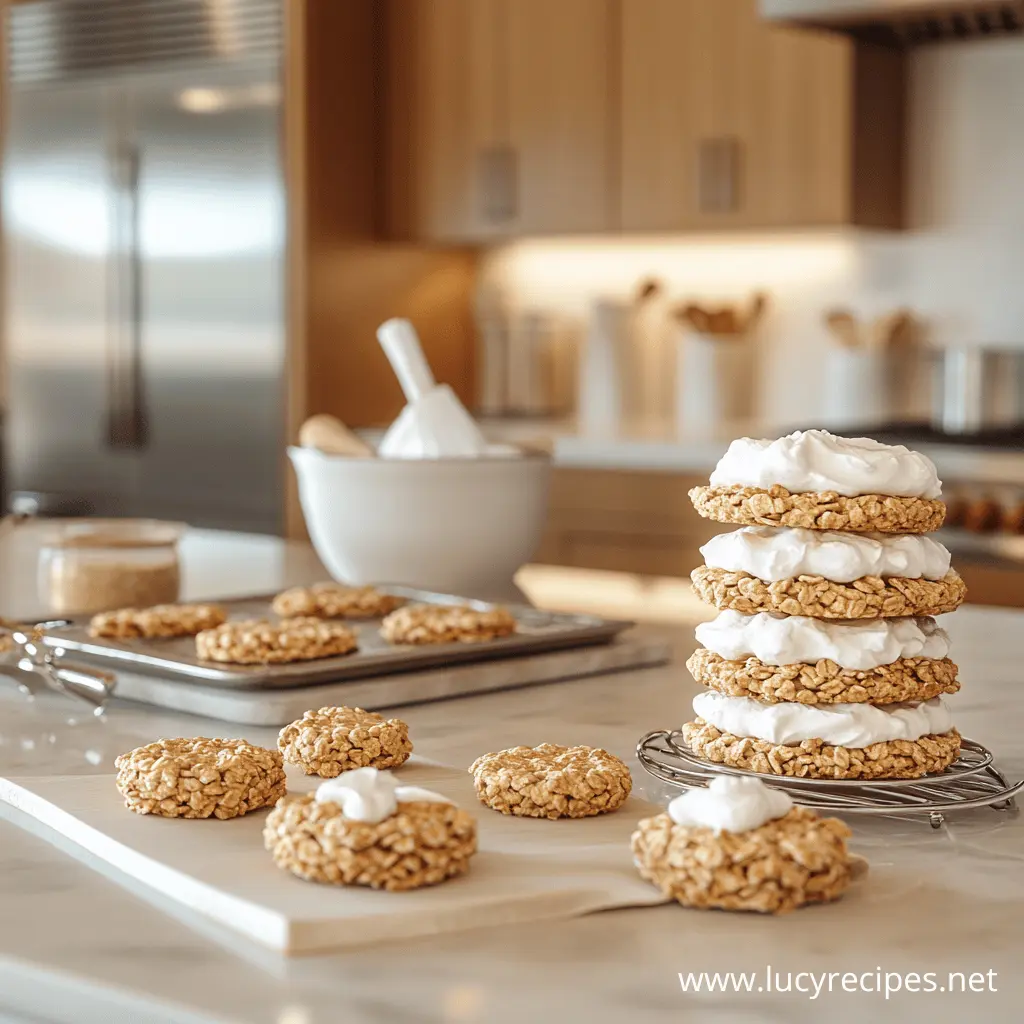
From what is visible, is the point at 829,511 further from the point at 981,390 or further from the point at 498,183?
the point at 498,183

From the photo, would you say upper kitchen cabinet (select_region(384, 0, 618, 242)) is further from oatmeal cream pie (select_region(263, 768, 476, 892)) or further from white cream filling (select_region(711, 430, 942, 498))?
oatmeal cream pie (select_region(263, 768, 476, 892))

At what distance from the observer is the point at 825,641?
2.76ft

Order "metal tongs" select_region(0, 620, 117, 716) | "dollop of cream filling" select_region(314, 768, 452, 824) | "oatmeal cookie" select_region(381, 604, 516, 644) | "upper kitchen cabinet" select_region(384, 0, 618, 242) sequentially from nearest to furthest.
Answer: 1. "dollop of cream filling" select_region(314, 768, 452, 824)
2. "metal tongs" select_region(0, 620, 117, 716)
3. "oatmeal cookie" select_region(381, 604, 516, 644)
4. "upper kitchen cabinet" select_region(384, 0, 618, 242)

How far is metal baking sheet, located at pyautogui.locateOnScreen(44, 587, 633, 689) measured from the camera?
112cm

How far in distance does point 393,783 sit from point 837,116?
3.07 m

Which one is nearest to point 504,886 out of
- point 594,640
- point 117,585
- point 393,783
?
point 393,783

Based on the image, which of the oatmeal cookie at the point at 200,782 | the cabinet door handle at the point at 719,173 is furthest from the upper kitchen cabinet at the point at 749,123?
the oatmeal cookie at the point at 200,782

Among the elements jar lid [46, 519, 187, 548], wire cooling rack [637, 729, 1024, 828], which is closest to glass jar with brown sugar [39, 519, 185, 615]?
jar lid [46, 519, 187, 548]

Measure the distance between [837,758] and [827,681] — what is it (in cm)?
4

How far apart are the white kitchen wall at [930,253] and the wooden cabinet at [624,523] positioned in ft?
2.31

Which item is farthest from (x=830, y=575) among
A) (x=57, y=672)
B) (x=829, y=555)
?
(x=57, y=672)

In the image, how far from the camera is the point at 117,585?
151 centimetres

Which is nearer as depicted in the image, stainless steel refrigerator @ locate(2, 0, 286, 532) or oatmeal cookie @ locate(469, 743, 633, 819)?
oatmeal cookie @ locate(469, 743, 633, 819)

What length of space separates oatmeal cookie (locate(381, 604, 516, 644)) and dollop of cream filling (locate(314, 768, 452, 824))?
52cm
